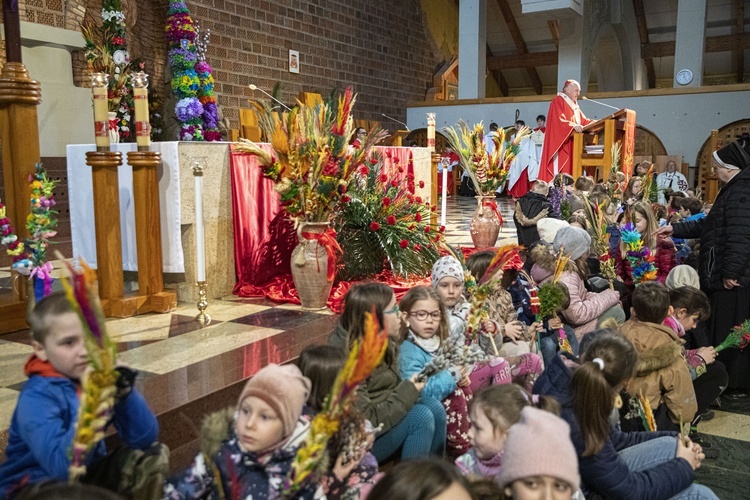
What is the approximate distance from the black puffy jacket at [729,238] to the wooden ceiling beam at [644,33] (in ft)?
45.8

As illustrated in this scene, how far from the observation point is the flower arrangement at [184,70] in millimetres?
7156

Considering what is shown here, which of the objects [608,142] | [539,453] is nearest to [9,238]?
[539,453]

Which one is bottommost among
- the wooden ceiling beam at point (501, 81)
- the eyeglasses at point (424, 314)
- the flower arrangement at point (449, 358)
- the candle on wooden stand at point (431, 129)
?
the flower arrangement at point (449, 358)

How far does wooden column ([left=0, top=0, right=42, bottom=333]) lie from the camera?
114 inches

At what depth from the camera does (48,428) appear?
141 centimetres

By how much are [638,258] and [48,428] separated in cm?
325

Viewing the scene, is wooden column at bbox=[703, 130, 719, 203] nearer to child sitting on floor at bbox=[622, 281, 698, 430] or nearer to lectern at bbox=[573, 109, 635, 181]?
lectern at bbox=[573, 109, 635, 181]

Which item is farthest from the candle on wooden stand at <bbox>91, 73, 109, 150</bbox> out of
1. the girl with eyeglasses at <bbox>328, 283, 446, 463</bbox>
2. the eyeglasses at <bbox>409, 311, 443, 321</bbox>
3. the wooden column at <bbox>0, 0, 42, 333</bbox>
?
the eyeglasses at <bbox>409, 311, 443, 321</bbox>

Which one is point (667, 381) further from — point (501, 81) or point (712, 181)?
point (501, 81)

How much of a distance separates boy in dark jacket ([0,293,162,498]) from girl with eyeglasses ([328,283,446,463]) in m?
0.79

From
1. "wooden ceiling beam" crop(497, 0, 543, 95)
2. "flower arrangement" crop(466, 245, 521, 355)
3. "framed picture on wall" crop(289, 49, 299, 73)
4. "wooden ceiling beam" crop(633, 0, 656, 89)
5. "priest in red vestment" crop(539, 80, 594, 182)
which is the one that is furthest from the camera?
"wooden ceiling beam" crop(497, 0, 543, 95)

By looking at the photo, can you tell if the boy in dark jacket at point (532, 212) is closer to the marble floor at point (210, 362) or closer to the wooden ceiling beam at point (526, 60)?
the marble floor at point (210, 362)

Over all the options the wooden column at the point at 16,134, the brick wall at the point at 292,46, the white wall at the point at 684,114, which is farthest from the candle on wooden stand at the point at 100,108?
the white wall at the point at 684,114

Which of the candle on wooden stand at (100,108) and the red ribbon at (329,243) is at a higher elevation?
the candle on wooden stand at (100,108)
